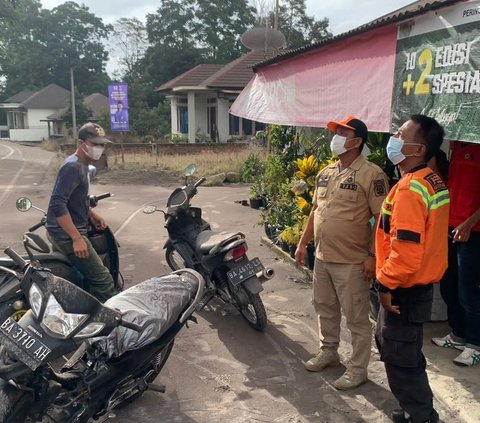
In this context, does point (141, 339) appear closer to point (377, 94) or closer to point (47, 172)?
point (377, 94)

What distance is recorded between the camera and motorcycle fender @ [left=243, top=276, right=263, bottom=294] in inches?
169

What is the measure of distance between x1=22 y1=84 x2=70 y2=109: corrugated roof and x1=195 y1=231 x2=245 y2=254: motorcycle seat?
45.7 m

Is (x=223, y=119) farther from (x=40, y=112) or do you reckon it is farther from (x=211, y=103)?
(x=40, y=112)

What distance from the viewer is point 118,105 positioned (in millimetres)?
20891

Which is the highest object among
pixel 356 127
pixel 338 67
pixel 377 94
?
pixel 338 67

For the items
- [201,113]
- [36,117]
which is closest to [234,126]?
[201,113]

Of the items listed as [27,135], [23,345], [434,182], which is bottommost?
[27,135]

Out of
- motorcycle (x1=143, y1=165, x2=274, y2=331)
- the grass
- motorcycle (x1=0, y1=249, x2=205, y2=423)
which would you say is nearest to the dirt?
the grass

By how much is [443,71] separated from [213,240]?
240 centimetres

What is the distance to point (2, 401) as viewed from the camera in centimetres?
243

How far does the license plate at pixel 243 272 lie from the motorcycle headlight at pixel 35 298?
6.88 ft

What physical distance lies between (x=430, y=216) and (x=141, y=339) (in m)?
1.74

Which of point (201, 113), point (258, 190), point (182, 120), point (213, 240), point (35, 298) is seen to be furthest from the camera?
point (182, 120)

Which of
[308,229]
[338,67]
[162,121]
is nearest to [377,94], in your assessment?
[338,67]
